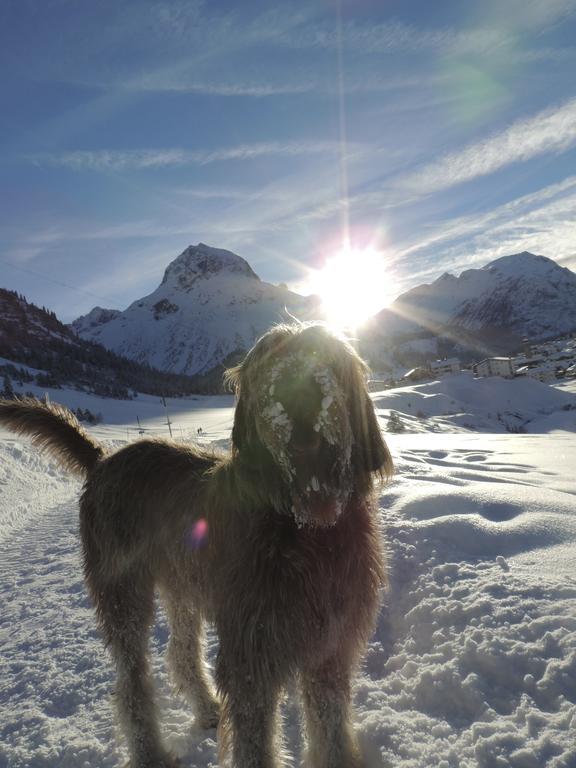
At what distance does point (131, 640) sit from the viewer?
278 cm

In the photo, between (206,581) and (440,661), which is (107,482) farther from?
(440,661)

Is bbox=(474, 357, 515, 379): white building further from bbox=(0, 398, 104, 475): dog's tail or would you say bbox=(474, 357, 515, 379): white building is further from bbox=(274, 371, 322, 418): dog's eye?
bbox=(274, 371, 322, 418): dog's eye

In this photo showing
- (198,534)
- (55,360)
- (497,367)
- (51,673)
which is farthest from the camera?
(55,360)

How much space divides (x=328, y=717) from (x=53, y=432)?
97.4 inches

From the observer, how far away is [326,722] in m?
2.34

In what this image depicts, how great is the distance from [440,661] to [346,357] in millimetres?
2148

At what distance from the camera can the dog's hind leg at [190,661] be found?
2.97m

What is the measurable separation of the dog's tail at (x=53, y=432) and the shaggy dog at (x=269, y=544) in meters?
0.48

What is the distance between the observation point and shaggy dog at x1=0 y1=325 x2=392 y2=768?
6.09 ft

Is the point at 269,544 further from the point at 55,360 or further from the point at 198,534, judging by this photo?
the point at 55,360

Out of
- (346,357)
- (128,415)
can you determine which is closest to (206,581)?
(346,357)

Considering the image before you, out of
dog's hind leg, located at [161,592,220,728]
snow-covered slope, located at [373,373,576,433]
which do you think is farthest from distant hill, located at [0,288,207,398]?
dog's hind leg, located at [161,592,220,728]

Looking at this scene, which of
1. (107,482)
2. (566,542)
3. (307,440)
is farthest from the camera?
(566,542)

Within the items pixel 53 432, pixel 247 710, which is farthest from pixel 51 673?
pixel 247 710
